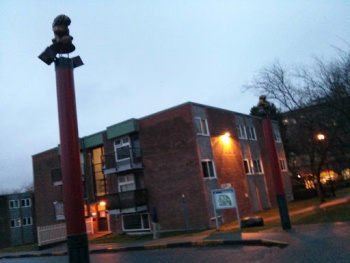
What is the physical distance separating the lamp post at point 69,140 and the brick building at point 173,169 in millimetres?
14137

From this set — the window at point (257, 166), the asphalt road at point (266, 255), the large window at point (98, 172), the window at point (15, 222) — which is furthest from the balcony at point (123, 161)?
the window at point (15, 222)

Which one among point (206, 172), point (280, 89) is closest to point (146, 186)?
point (206, 172)

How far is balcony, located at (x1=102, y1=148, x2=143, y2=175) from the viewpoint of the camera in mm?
26250

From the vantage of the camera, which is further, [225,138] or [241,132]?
[241,132]

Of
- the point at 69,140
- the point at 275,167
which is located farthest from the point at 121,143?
the point at 69,140

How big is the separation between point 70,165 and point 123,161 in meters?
19.7

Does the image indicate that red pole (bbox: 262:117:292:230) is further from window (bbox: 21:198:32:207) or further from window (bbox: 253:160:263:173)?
window (bbox: 21:198:32:207)

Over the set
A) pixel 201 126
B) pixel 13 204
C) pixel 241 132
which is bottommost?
pixel 13 204

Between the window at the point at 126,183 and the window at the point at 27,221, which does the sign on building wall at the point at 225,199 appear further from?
the window at the point at 27,221

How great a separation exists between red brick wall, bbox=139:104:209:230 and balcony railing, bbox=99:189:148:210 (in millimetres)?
567

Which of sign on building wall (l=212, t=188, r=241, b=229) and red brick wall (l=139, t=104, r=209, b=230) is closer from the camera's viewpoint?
sign on building wall (l=212, t=188, r=241, b=229)

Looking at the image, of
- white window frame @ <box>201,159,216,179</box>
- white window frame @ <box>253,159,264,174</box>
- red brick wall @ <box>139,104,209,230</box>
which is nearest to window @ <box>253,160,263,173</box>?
white window frame @ <box>253,159,264,174</box>

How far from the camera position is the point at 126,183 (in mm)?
27766

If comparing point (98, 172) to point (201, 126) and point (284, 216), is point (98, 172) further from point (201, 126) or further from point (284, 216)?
point (284, 216)
